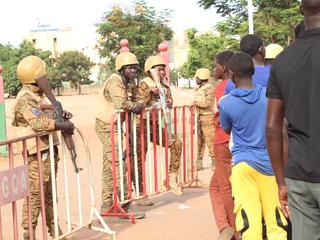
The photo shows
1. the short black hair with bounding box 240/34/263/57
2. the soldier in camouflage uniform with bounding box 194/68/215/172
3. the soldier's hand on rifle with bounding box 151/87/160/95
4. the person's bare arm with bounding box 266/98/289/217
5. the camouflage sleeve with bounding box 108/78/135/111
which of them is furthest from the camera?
the soldier in camouflage uniform with bounding box 194/68/215/172

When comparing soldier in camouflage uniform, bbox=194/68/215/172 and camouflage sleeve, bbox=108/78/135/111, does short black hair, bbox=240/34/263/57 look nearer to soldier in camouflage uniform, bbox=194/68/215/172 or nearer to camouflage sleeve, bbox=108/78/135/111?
camouflage sleeve, bbox=108/78/135/111

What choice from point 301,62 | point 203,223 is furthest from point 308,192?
point 203,223

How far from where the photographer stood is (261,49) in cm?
491

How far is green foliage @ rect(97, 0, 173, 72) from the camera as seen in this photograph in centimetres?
1762

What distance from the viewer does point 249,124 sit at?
394 cm

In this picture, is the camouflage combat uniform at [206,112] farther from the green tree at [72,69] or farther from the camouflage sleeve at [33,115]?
the green tree at [72,69]

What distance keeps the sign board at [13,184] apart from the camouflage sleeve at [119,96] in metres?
1.84

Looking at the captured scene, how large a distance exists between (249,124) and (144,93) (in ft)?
9.03

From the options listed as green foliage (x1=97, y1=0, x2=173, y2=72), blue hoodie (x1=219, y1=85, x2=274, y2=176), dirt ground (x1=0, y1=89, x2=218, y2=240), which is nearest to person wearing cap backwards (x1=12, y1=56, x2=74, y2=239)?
dirt ground (x1=0, y1=89, x2=218, y2=240)

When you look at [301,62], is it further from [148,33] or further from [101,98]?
[148,33]

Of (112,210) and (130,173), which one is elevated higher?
(130,173)

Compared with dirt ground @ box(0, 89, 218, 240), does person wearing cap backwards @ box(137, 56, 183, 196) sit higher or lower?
higher

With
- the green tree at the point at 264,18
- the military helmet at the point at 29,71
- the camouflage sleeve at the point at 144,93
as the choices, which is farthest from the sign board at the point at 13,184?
the green tree at the point at 264,18

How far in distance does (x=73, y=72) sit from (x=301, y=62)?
224 ft
